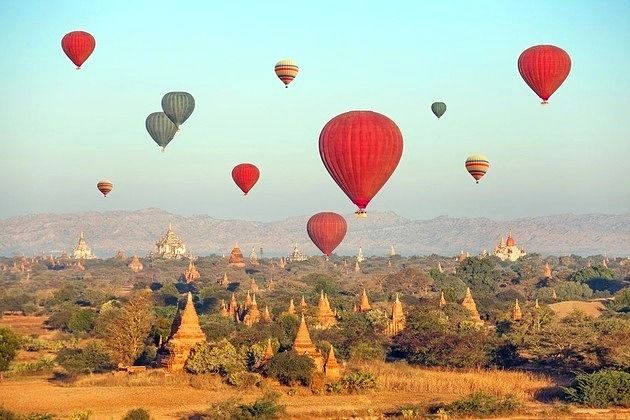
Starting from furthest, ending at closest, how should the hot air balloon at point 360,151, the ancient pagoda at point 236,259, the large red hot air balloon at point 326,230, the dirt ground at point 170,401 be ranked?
Result: the ancient pagoda at point 236,259
the large red hot air balloon at point 326,230
the hot air balloon at point 360,151
the dirt ground at point 170,401

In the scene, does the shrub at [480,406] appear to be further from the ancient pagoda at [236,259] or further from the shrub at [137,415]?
the ancient pagoda at [236,259]

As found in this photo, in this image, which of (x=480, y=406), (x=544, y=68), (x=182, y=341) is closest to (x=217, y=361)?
(x=182, y=341)

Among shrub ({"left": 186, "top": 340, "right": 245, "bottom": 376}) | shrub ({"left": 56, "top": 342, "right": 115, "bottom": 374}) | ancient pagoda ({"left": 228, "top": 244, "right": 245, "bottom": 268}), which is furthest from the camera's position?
ancient pagoda ({"left": 228, "top": 244, "right": 245, "bottom": 268})

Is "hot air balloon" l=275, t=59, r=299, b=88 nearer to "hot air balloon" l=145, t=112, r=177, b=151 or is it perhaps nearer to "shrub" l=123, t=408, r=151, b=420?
"hot air balloon" l=145, t=112, r=177, b=151

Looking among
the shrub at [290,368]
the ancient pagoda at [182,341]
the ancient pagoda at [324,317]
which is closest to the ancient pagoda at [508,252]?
the ancient pagoda at [324,317]

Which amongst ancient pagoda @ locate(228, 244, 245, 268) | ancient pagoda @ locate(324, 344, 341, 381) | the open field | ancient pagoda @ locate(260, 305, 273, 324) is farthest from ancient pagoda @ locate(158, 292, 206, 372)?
ancient pagoda @ locate(228, 244, 245, 268)

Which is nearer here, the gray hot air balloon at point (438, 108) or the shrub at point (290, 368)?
the shrub at point (290, 368)

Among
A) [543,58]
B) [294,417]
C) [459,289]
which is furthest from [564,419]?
[459,289]
